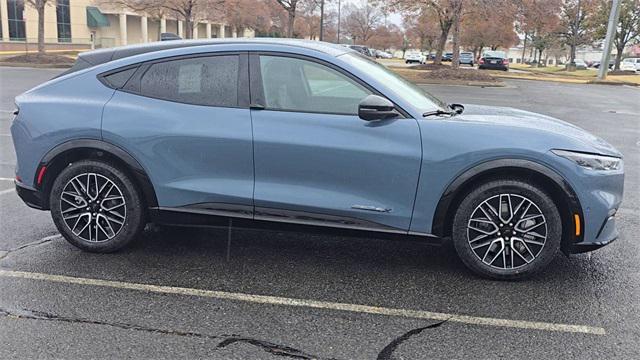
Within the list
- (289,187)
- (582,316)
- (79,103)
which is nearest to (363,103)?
(289,187)

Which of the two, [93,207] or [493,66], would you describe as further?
[493,66]

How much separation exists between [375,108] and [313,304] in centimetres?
142

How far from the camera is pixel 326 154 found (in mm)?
3893

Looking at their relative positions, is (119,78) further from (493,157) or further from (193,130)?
(493,157)

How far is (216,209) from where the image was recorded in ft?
13.6

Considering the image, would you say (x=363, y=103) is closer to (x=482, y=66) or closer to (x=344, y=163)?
(x=344, y=163)

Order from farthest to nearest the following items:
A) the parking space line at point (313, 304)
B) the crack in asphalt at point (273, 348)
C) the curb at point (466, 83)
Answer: the curb at point (466, 83) < the parking space line at point (313, 304) < the crack in asphalt at point (273, 348)

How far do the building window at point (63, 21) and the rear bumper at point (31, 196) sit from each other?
177 feet

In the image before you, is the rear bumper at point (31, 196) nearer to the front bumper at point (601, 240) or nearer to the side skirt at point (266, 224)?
the side skirt at point (266, 224)

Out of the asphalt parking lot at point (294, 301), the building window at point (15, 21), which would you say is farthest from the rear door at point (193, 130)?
the building window at point (15, 21)

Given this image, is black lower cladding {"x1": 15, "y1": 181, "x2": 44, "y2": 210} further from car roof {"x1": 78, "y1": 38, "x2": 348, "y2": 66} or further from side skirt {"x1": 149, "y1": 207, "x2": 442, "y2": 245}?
car roof {"x1": 78, "y1": 38, "x2": 348, "y2": 66}

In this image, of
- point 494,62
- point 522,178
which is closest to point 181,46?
point 522,178

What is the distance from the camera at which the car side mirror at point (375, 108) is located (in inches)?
149

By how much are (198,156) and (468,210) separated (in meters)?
2.04
